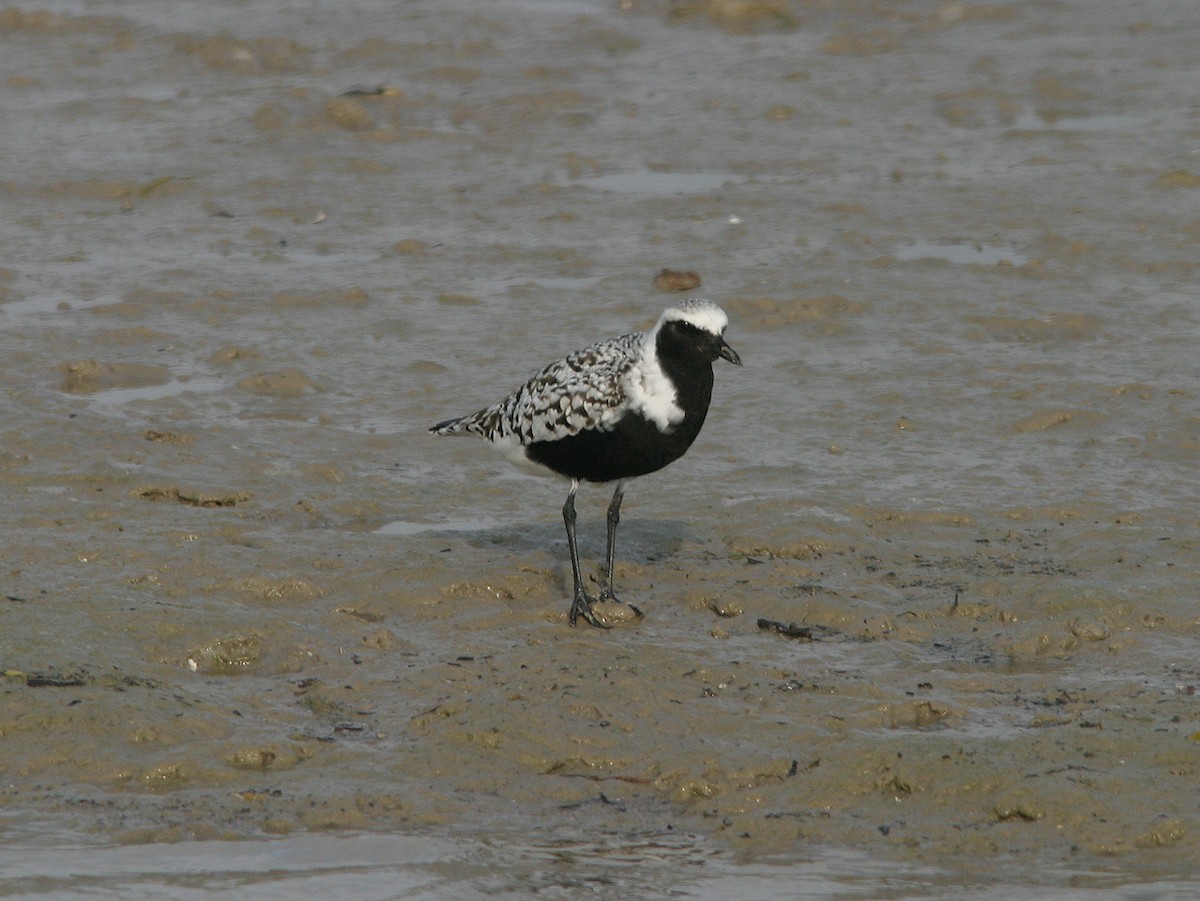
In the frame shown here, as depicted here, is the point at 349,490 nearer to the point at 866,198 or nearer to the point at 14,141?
the point at 866,198

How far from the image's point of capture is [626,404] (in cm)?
826

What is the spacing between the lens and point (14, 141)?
1600 centimetres

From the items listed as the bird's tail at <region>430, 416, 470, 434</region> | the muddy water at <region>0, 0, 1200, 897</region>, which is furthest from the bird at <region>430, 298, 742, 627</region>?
the bird's tail at <region>430, 416, 470, 434</region>

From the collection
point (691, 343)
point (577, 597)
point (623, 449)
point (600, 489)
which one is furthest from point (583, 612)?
point (600, 489)

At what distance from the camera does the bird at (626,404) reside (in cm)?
824

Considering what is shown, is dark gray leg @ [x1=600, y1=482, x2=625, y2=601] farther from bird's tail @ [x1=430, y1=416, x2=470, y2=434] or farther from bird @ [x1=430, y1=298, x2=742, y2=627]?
bird's tail @ [x1=430, y1=416, x2=470, y2=434]

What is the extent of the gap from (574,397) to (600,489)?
1.91 metres

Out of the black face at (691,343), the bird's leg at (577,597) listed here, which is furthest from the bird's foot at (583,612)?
the black face at (691,343)

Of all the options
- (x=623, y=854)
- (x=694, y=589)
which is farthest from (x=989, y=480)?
(x=623, y=854)

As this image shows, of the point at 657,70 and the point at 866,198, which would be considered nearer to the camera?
the point at 866,198

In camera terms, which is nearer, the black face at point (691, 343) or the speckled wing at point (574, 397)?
the black face at point (691, 343)

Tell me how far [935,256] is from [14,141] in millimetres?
8252

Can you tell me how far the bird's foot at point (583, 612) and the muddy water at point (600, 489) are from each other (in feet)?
0.34

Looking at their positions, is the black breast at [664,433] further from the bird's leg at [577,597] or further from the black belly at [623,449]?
the bird's leg at [577,597]
